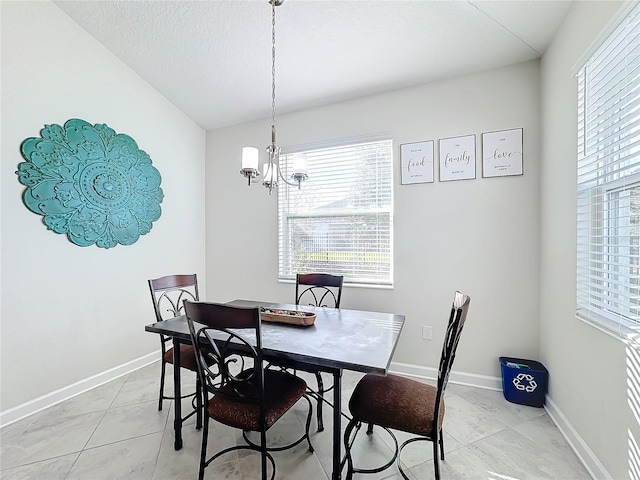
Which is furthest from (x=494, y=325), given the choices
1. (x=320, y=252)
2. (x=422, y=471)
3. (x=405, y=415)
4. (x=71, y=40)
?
(x=71, y=40)

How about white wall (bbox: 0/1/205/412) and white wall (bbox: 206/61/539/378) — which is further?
white wall (bbox: 206/61/539/378)

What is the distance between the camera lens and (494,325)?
2.50 meters

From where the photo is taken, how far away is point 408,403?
4.83 ft

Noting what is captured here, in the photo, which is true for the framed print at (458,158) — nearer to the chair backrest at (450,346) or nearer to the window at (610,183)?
the window at (610,183)

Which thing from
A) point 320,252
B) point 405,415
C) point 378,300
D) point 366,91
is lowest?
point 405,415

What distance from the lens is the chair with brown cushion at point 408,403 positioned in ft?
4.47

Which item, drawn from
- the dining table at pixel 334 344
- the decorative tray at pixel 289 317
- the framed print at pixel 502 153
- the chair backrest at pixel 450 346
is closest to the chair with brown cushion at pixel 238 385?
the dining table at pixel 334 344

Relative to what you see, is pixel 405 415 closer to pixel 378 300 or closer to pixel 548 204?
pixel 378 300

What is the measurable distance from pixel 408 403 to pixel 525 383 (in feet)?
4.45

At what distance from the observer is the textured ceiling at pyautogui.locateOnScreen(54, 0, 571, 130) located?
6.68 feet

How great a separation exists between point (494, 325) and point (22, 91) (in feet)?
13.4

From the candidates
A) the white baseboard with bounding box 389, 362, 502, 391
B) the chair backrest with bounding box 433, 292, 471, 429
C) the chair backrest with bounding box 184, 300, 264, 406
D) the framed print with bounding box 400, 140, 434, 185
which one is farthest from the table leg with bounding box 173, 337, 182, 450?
the framed print with bounding box 400, 140, 434, 185

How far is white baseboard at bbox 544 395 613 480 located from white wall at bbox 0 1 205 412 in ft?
11.7

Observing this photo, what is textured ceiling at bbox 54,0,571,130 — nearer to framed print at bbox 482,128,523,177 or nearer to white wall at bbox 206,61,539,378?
white wall at bbox 206,61,539,378
